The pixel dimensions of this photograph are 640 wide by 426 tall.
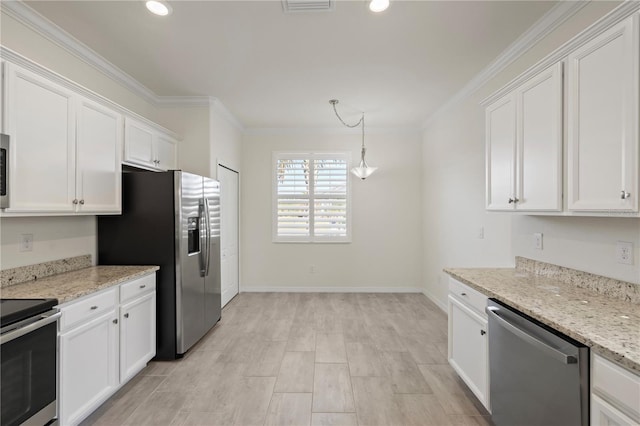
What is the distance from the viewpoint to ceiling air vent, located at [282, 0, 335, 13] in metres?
2.09

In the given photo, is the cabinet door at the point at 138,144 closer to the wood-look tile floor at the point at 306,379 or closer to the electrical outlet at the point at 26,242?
the electrical outlet at the point at 26,242

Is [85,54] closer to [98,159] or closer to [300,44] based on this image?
[98,159]

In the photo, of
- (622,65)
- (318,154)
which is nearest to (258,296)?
(318,154)

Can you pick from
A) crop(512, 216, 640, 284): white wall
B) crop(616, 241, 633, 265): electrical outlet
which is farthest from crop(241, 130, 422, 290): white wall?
crop(616, 241, 633, 265): electrical outlet

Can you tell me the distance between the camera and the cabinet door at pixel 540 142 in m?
1.76

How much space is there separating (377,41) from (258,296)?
4.07 metres

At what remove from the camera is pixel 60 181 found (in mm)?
2102

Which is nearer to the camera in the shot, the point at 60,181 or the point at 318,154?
the point at 60,181

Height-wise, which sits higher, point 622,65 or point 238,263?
point 622,65

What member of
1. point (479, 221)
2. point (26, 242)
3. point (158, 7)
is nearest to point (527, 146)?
point (479, 221)

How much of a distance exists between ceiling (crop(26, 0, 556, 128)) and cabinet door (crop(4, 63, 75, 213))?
0.71 m

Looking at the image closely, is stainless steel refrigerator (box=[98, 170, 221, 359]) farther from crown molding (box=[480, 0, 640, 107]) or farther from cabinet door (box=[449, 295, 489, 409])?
crown molding (box=[480, 0, 640, 107])

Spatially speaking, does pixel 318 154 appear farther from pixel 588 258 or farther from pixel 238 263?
pixel 588 258

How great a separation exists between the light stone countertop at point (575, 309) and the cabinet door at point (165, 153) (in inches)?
128
